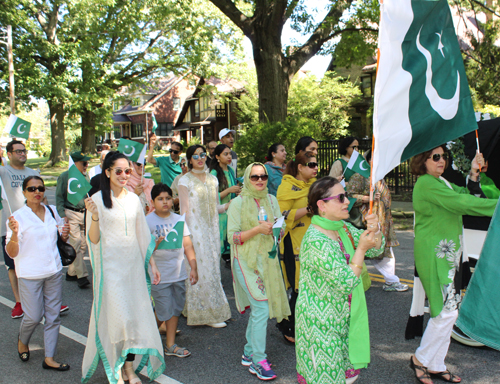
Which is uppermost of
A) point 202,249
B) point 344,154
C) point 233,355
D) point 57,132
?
point 57,132

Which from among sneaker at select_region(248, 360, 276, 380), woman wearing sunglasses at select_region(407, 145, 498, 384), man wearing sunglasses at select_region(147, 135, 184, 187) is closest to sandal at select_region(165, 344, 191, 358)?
sneaker at select_region(248, 360, 276, 380)

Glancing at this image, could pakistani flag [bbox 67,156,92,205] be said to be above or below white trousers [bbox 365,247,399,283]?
above

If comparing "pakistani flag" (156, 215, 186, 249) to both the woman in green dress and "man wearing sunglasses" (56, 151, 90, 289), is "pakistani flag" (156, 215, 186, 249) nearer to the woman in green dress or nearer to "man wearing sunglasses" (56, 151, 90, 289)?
the woman in green dress

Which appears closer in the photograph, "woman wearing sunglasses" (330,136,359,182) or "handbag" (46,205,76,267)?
"handbag" (46,205,76,267)

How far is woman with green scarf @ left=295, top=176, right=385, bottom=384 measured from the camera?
8.95 ft

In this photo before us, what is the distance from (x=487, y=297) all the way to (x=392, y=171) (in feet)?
44.0

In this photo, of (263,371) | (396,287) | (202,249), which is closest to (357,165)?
(396,287)

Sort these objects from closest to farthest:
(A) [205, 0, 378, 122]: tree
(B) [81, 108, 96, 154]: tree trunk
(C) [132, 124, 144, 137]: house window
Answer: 1. (A) [205, 0, 378, 122]: tree
2. (B) [81, 108, 96, 154]: tree trunk
3. (C) [132, 124, 144, 137]: house window

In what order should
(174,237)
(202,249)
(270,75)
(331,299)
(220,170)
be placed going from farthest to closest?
(270,75) → (220,170) → (202,249) → (174,237) → (331,299)

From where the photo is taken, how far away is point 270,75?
44.4 ft

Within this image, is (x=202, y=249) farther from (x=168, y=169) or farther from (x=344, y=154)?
(x=168, y=169)

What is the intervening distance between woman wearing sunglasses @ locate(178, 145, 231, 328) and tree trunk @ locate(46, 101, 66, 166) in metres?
28.7

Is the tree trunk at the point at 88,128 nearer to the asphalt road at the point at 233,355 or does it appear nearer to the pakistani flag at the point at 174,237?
the asphalt road at the point at 233,355

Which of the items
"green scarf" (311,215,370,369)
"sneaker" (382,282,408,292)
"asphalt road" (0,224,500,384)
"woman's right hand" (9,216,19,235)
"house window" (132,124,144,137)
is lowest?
"asphalt road" (0,224,500,384)
